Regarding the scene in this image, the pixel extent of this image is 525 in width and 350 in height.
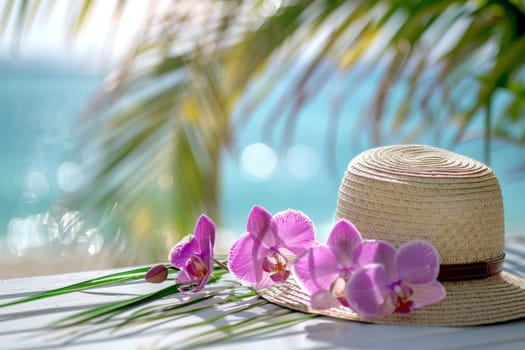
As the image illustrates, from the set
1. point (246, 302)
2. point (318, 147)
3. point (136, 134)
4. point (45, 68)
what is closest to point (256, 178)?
point (318, 147)

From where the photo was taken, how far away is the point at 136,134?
73.2 inches

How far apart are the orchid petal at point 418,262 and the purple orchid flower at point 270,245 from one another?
0.47ft

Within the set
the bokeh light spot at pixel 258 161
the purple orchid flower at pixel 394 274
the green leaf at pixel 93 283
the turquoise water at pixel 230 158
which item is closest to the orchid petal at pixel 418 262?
the purple orchid flower at pixel 394 274

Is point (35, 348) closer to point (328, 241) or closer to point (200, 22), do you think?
point (328, 241)

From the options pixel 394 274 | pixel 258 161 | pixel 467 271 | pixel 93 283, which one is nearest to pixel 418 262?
pixel 394 274

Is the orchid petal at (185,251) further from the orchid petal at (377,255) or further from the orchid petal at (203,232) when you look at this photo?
the orchid petal at (377,255)

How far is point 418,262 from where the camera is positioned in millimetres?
860

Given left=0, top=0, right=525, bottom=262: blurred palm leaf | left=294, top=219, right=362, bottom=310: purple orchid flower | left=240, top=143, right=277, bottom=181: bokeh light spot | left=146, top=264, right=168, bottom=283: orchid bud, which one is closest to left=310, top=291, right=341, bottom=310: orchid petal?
left=294, top=219, right=362, bottom=310: purple orchid flower

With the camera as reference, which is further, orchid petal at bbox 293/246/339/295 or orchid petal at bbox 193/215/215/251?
orchid petal at bbox 193/215/215/251

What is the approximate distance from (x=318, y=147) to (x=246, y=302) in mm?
11764

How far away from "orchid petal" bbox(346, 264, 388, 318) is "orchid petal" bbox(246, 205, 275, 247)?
0.15 meters

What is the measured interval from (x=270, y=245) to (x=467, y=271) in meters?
0.26

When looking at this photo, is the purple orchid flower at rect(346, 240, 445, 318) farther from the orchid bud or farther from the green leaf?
the green leaf

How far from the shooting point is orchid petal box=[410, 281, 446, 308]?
0.88 metres
